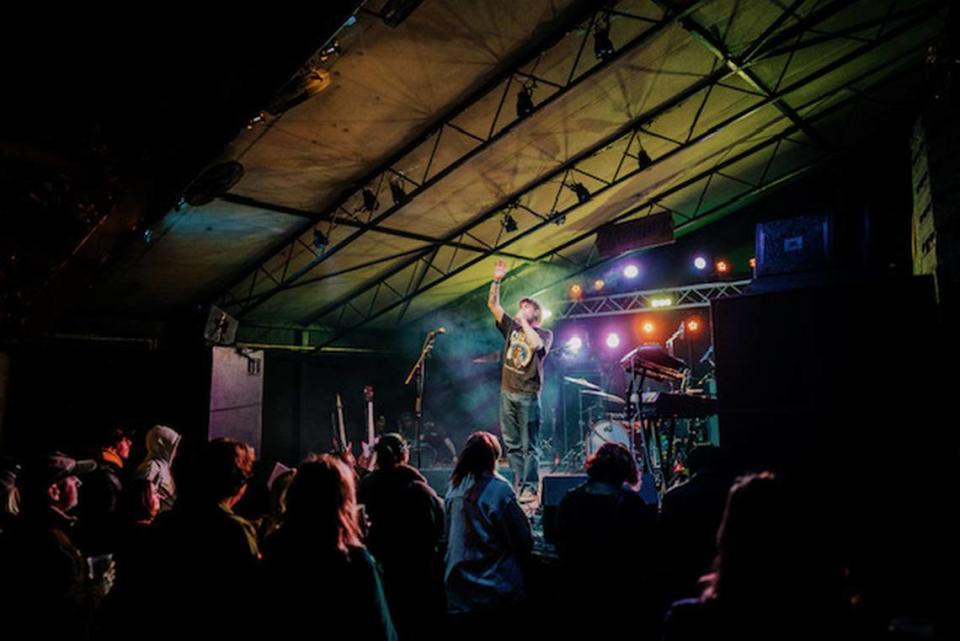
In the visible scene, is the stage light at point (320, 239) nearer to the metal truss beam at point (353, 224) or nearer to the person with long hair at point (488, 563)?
the metal truss beam at point (353, 224)

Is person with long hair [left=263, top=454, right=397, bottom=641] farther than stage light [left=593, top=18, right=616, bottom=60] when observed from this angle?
No

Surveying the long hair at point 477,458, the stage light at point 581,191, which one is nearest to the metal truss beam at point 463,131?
the stage light at point 581,191

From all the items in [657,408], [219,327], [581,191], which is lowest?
[657,408]

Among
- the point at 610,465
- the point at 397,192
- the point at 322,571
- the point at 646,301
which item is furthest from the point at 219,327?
the point at 646,301

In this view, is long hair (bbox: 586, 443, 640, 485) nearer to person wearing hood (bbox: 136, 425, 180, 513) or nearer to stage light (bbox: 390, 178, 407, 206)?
person wearing hood (bbox: 136, 425, 180, 513)

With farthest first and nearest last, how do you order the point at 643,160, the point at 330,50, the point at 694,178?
the point at 694,178
the point at 643,160
the point at 330,50

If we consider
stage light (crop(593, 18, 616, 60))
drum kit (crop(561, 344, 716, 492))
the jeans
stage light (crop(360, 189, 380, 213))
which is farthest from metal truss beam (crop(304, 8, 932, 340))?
the jeans

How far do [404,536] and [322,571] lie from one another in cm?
145

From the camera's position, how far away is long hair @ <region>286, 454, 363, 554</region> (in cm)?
215

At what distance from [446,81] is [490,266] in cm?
599

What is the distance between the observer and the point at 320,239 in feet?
28.5

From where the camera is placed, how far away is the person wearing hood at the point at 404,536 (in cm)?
347

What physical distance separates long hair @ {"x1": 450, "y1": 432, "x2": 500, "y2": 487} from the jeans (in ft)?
7.81

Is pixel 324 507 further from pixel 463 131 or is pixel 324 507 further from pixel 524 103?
pixel 463 131
